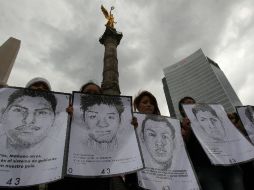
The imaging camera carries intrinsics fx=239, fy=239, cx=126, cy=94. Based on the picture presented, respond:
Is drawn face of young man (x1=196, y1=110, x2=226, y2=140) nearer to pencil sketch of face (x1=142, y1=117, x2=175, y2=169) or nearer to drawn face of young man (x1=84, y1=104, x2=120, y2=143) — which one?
pencil sketch of face (x1=142, y1=117, x2=175, y2=169)

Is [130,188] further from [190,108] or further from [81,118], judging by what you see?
[190,108]

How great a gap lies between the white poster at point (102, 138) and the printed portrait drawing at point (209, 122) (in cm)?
112

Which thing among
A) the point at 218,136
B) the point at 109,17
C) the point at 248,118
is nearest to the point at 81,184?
the point at 218,136

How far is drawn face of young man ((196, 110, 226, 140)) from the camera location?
335 cm

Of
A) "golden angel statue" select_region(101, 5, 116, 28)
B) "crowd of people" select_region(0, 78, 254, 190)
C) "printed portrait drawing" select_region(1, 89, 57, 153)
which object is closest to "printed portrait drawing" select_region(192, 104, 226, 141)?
"crowd of people" select_region(0, 78, 254, 190)

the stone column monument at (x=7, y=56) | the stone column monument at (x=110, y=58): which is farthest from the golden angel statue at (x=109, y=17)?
the stone column monument at (x=7, y=56)

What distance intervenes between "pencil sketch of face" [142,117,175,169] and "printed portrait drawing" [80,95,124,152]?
46cm

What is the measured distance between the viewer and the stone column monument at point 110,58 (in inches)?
514

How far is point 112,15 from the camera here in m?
17.8

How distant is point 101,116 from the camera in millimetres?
2898

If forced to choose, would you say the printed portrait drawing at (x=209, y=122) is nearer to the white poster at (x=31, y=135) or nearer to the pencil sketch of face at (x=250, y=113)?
the pencil sketch of face at (x=250, y=113)

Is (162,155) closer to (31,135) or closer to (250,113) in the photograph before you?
(31,135)

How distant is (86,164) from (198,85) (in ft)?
233

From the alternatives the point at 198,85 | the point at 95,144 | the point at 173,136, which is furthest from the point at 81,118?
the point at 198,85
